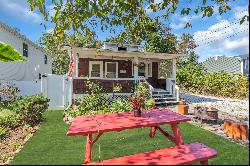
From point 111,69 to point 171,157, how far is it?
1899 cm

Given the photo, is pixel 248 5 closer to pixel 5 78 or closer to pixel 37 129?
pixel 37 129

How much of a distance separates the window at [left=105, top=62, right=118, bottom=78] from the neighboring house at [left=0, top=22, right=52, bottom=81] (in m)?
8.57

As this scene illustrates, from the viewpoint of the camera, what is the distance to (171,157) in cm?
444

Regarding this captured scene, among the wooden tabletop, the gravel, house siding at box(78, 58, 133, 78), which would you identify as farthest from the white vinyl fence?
the wooden tabletop

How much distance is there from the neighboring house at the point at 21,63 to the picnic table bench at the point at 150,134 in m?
18.4

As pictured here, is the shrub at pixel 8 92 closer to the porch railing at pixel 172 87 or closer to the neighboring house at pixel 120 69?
the neighboring house at pixel 120 69

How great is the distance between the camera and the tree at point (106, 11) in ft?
22.8

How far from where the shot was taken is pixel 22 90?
2447cm

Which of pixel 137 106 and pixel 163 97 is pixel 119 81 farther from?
pixel 137 106


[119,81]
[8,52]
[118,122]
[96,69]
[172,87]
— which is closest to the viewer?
[8,52]

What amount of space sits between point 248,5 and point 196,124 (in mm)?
8283

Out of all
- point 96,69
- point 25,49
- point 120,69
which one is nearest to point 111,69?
point 120,69

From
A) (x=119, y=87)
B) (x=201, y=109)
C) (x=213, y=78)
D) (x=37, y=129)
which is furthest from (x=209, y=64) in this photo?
(x=37, y=129)

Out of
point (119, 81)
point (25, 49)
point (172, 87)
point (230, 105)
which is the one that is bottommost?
point (230, 105)
